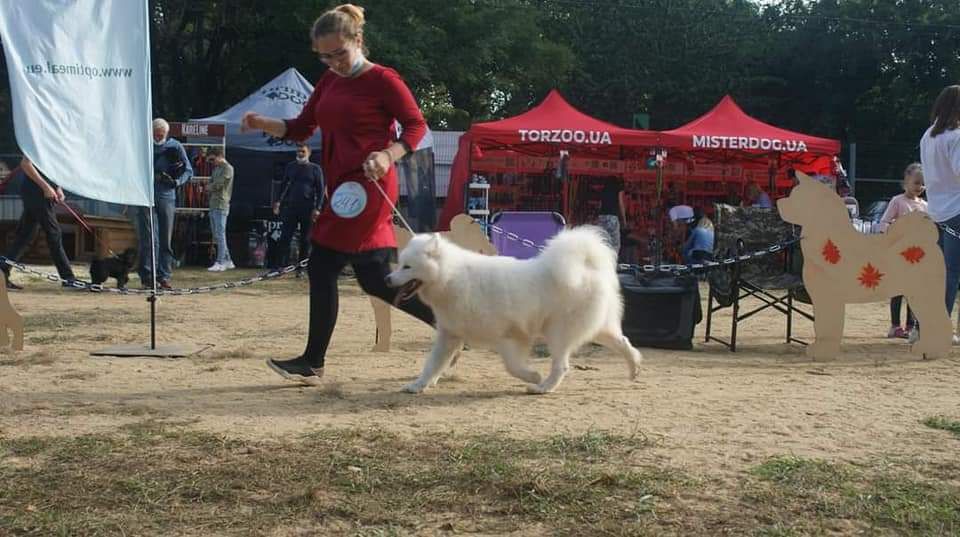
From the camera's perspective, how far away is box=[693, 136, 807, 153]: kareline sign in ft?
49.4

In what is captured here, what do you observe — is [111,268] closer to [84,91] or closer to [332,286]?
[84,91]

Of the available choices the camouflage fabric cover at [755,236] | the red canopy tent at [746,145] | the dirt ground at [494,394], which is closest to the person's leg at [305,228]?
the dirt ground at [494,394]

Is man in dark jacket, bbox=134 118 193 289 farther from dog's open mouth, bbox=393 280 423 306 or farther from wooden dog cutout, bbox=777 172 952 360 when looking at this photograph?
wooden dog cutout, bbox=777 172 952 360

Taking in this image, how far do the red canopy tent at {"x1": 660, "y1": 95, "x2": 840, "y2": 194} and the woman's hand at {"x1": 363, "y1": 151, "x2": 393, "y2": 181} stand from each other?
11.0 metres

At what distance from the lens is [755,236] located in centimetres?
746

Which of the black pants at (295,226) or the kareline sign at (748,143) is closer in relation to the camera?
the black pants at (295,226)

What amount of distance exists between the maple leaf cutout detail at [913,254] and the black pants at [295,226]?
8.03 meters

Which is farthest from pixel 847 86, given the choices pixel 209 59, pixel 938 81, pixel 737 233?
pixel 737 233

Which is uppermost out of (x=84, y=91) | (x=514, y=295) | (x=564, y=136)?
(x=564, y=136)

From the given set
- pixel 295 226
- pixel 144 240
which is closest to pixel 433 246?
pixel 144 240

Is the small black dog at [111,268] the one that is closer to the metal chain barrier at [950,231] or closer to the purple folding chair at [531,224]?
the purple folding chair at [531,224]

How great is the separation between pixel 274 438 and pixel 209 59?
82.6ft

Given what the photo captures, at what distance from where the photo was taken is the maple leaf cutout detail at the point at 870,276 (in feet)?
21.6

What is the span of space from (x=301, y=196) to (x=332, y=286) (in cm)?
800
